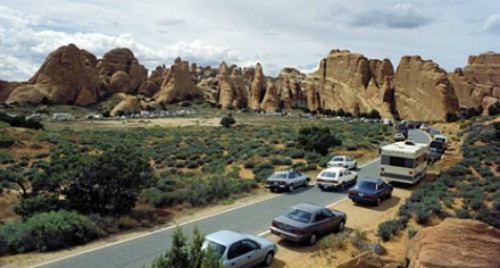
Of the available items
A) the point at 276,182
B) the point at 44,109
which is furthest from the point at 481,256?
the point at 44,109

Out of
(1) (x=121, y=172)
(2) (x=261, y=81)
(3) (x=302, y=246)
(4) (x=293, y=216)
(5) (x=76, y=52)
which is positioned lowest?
(3) (x=302, y=246)

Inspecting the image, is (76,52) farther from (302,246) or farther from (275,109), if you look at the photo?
(302,246)

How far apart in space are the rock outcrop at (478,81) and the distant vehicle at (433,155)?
8050 centimetres

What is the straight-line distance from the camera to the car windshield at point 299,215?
13177 millimetres

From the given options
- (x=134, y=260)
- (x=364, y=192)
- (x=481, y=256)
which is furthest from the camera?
(x=364, y=192)

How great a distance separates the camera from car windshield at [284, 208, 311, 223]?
1318 centimetres

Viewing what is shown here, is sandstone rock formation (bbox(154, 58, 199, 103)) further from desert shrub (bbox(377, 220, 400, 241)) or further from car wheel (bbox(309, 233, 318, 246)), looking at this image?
car wheel (bbox(309, 233, 318, 246))

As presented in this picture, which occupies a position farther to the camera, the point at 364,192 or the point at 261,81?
the point at 261,81

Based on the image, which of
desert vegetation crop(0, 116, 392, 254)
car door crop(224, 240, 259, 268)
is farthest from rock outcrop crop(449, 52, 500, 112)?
car door crop(224, 240, 259, 268)

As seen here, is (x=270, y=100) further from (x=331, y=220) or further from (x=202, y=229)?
(x=331, y=220)

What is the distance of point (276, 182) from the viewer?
70.3ft

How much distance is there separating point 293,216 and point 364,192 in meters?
6.59

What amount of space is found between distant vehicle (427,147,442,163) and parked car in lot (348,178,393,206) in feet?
44.6

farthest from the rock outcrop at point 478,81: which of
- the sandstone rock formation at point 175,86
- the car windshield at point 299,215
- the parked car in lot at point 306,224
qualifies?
the car windshield at point 299,215
